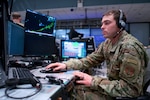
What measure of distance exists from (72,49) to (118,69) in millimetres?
1571

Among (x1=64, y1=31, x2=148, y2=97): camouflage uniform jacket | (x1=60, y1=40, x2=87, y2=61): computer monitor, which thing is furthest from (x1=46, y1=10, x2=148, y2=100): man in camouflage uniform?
(x1=60, y1=40, x2=87, y2=61): computer monitor

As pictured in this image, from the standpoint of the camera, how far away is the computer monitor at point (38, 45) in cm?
179

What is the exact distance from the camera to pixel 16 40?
5.46 feet

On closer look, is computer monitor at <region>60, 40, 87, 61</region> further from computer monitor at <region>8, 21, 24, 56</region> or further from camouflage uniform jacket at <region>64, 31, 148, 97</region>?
camouflage uniform jacket at <region>64, 31, 148, 97</region>

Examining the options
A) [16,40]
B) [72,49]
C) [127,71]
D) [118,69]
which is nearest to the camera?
[127,71]

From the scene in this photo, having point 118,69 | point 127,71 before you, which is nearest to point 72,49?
point 118,69

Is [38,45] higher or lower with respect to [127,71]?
higher

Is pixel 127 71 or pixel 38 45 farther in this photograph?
pixel 38 45

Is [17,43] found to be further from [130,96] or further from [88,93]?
[130,96]

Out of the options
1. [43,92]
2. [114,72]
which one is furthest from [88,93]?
[43,92]

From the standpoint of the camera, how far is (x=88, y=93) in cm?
145

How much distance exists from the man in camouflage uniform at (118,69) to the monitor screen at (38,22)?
541 mm

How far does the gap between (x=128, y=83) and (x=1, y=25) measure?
804mm

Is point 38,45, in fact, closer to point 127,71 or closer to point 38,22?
point 38,22
